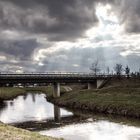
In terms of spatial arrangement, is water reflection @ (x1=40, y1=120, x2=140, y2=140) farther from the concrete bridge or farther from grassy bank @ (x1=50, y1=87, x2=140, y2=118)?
the concrete bridge

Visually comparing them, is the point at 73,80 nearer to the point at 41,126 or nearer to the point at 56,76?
the point at 56,76

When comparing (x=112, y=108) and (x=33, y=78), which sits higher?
(x=33, y=78)

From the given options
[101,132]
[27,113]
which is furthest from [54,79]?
[101,132]

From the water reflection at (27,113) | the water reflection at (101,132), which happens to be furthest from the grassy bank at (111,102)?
the water reflection at (101,132)

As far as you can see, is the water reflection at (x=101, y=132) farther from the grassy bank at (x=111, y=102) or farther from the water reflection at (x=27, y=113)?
the water reflection at (x=27, y=113)

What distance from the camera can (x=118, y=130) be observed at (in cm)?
5588

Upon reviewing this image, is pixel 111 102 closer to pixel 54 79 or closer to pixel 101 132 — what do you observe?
pixel 101 132

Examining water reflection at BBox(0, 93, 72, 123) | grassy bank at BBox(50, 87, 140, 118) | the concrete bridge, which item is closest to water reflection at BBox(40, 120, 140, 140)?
grassy bank at BBox(50, 87, 140, 118)

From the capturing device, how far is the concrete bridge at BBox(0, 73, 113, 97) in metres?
130

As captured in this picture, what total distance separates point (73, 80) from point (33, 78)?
2166cm

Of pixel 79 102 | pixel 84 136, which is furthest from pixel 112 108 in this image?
pixel 84 136

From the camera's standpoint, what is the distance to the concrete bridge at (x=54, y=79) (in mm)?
129500

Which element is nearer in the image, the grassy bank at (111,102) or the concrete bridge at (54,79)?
the grassy bank at (111,102)

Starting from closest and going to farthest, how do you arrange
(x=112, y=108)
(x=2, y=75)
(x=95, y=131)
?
(x=95, y=131) → (x=112, y=108) → (x=2, y=75)
